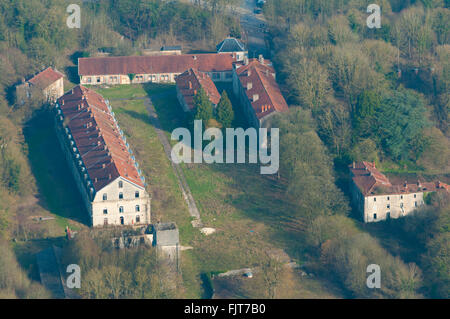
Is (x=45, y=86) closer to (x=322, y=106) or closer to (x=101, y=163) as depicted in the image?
(x=101, y=163)

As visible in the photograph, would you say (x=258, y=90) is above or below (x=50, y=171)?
above

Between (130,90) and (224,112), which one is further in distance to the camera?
(130,90)

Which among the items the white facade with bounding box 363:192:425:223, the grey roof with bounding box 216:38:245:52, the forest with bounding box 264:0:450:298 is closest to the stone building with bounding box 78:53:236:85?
the grey roof with bounding box 216:38:245:52

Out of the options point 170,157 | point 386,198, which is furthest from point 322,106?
point 170,157

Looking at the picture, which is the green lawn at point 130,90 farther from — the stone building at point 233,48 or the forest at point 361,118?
the forest at point 361,118

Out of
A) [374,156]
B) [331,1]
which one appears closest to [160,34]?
[331,1]

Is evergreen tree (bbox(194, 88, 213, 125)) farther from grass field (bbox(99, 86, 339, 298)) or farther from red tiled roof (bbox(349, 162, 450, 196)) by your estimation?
red tiled roof (bbox(349, 162, 450, 196))

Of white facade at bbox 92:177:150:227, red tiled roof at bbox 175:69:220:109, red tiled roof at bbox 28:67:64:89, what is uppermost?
red tiled roof at bbox 28:67:64:89

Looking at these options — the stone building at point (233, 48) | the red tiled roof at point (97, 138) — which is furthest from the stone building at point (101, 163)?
the stone building at point (233, 48)

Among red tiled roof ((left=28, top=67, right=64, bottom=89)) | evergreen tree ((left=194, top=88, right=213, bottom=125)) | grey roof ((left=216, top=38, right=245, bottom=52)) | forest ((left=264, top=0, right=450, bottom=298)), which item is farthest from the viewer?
grey roof ((left=216, top=38, right=245, bottom=52))
